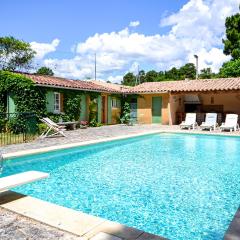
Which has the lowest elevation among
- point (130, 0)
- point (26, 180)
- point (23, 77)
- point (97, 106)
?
point (26, 180)

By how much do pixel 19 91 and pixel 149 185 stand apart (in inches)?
419

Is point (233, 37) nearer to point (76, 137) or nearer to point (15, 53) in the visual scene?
point (15, 53)

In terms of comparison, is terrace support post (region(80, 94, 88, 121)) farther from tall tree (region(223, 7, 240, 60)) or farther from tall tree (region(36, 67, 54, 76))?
tall tree (region(36, 67, 54, 76))

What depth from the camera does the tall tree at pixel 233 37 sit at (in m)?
30.6

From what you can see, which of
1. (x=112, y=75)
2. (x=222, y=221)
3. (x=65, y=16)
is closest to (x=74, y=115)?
(x=65, y=16)

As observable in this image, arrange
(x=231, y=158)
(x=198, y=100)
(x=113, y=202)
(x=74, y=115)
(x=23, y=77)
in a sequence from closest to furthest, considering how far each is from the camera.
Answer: (x=113, y=202), (x=231, y=158), (x=23, y=77), (x=74, y=115), (x=198, y=100)

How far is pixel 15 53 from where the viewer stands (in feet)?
105

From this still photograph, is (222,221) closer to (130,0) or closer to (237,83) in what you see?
(130,0)

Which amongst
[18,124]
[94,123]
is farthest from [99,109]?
[18,124]

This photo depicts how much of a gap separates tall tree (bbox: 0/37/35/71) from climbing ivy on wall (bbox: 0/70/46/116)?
15.8 metres

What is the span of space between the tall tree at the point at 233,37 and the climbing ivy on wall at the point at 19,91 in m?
22.9

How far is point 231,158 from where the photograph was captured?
11.0m

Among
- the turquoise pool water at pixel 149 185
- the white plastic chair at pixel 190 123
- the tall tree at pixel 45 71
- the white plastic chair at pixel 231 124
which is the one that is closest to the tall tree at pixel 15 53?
the white plastic chair at pixel 190 123

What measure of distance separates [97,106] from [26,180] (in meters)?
17.0
